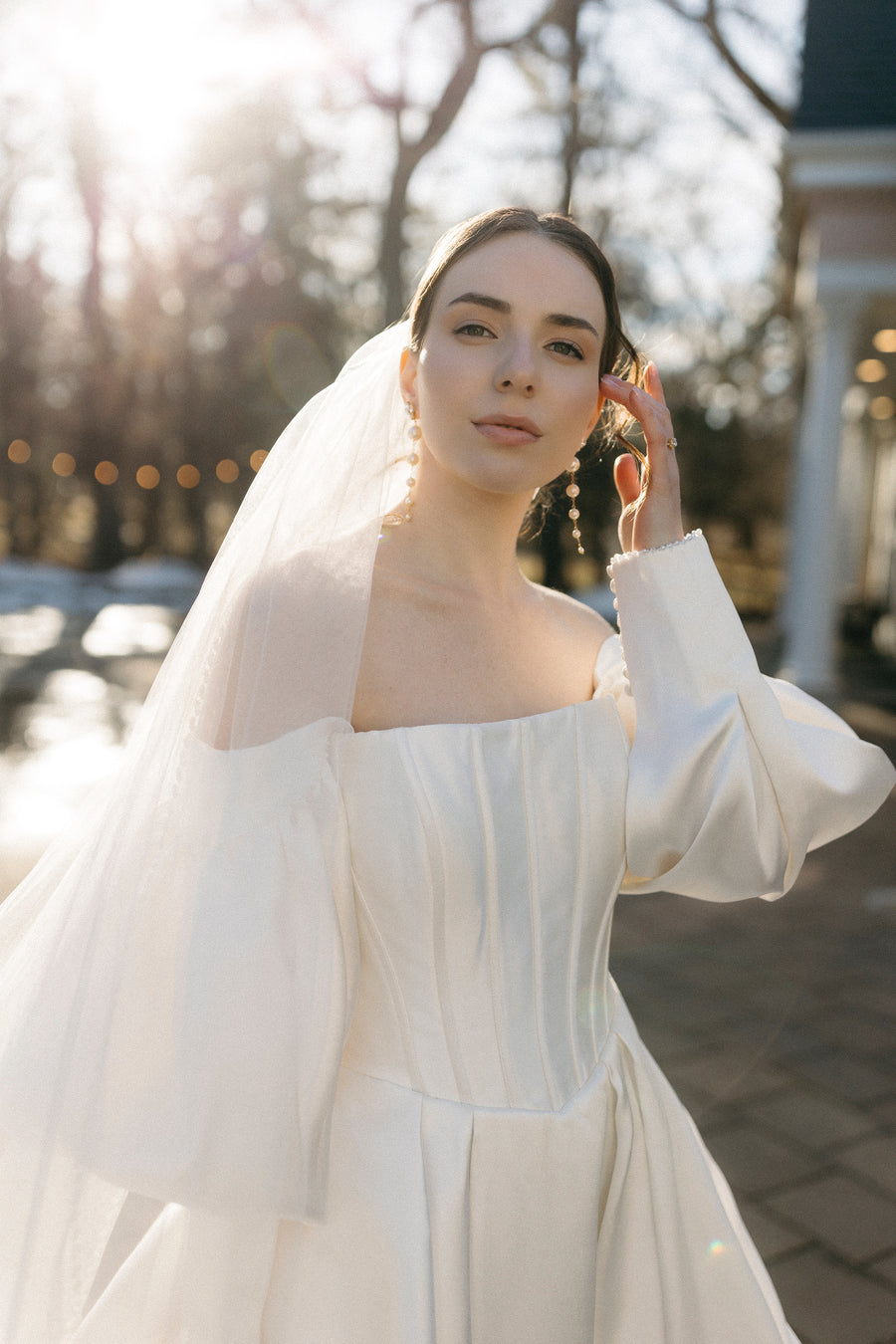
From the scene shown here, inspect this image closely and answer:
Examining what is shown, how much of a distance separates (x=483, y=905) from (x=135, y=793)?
1.65 feet

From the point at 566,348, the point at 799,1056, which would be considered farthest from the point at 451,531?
the point at 799,1056

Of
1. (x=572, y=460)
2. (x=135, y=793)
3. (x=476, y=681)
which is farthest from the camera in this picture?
(x=572, y=460)

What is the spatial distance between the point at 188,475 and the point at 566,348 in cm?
2264

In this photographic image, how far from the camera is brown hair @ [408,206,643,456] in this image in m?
1.69

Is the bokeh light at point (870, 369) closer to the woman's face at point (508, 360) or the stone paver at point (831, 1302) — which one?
the stone paver at point (831, 1302)

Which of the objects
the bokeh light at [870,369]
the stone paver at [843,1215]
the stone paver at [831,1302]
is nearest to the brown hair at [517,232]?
the stone paver at [831,1302]

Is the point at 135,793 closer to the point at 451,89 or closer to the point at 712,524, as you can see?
the point at 451,89

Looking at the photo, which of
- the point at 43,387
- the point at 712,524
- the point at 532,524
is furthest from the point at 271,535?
the point at 43,387

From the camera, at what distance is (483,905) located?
1631 mm

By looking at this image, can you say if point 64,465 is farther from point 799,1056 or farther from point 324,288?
point 799,1056

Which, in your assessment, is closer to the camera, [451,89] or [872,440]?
[451,89]

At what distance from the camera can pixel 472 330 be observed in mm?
1678

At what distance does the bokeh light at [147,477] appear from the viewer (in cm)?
2389

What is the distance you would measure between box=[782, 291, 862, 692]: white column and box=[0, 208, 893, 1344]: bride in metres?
9.30
